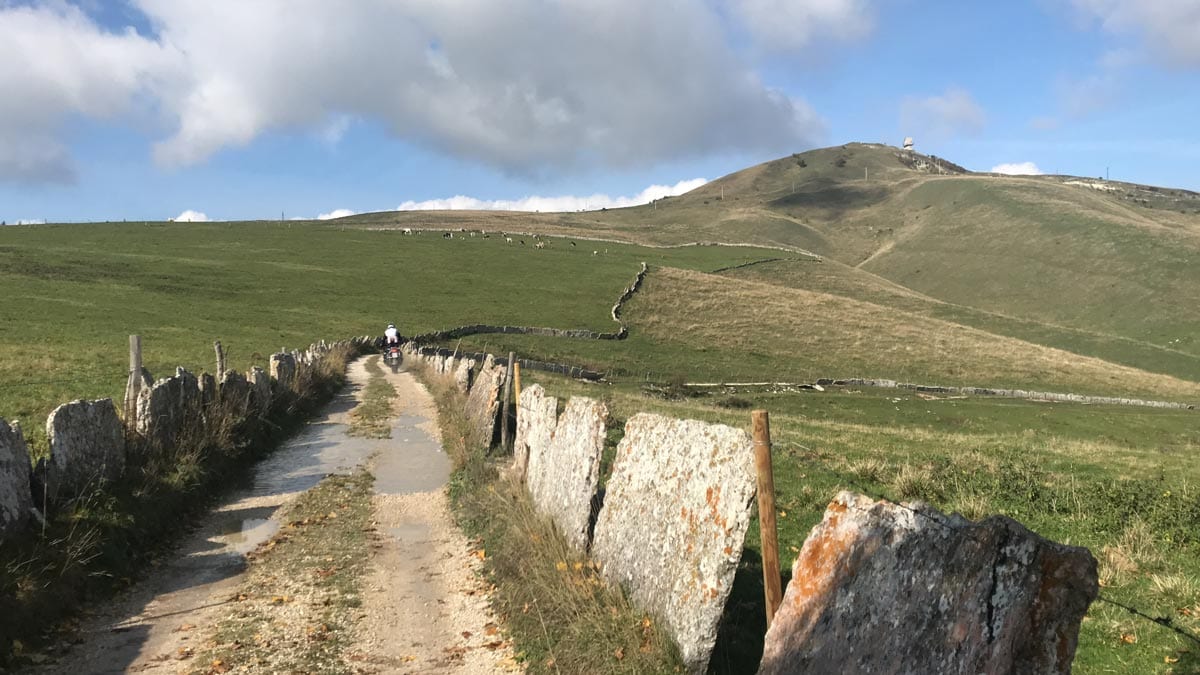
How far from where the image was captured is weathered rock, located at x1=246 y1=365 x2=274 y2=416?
1806cm

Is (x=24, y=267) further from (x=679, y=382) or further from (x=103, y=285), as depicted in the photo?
(x=679, y=382)

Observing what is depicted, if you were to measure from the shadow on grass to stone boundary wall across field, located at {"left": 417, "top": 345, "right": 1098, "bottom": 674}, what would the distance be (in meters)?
0.46

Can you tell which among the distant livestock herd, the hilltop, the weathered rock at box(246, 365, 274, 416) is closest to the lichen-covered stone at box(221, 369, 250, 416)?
the weathered rock at box(246, 365, 274, 416)

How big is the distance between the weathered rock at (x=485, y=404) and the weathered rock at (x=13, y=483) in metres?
7.81

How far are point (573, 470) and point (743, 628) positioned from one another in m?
2.84

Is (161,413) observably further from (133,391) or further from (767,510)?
(767,510)

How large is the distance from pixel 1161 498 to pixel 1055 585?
11.4 metres

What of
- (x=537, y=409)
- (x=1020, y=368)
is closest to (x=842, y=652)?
(x=537, y=409)

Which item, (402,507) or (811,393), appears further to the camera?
(811,393)

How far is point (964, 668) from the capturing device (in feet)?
11.8

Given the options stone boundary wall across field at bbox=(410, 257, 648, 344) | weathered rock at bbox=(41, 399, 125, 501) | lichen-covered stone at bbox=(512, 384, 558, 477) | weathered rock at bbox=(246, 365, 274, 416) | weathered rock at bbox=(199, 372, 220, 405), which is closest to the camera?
weathered rock at bbox=(41, 399, 125, 501)

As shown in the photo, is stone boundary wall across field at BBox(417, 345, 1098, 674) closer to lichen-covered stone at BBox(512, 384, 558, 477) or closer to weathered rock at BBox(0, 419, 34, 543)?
lichen-covered stone at BBox(512, 384, 558, 477)

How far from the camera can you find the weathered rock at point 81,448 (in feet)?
30.2

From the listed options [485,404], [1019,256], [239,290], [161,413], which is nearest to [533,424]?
[485,404]
